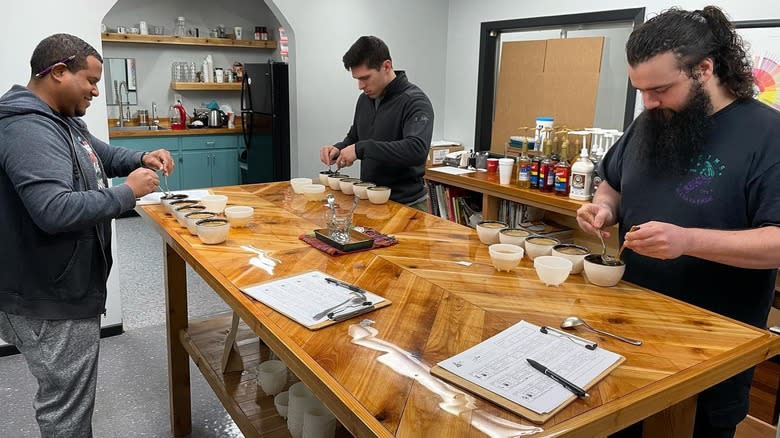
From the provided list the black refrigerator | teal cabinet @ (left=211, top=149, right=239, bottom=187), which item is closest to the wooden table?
the black refrigerator

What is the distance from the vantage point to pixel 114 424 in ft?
8.68

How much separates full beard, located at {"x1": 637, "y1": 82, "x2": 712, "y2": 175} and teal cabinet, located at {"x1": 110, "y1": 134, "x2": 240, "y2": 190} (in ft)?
18.7

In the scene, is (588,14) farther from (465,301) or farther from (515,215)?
(465,301)

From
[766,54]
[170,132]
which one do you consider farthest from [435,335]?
[170,132]

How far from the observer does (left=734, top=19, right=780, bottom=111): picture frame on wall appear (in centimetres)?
288

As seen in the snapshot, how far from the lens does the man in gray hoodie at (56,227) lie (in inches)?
68.1

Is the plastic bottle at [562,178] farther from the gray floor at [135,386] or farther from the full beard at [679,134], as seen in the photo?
the gray floor at [135,386]

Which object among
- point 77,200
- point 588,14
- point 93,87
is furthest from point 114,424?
point 588,14

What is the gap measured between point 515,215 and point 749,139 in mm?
2478

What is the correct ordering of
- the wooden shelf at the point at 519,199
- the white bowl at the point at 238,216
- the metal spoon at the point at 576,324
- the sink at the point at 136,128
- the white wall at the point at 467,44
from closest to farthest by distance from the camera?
1. the metal spoon at the point at 576,324
2. the white bowl at the point at 238,216
3. the wooden shelf at the point at 519,199
4. the white wall at the point at 467,44
5. the sink at the point at 136,128

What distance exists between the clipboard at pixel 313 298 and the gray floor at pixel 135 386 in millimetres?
1354

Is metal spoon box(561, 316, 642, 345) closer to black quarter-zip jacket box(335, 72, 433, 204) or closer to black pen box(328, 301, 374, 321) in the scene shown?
black pen box(328, 301, 374, 321)

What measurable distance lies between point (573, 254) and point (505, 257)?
21cm

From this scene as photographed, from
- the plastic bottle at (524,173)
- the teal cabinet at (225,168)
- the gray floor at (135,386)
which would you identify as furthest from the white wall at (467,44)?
the teal cabinet at (225,168)
